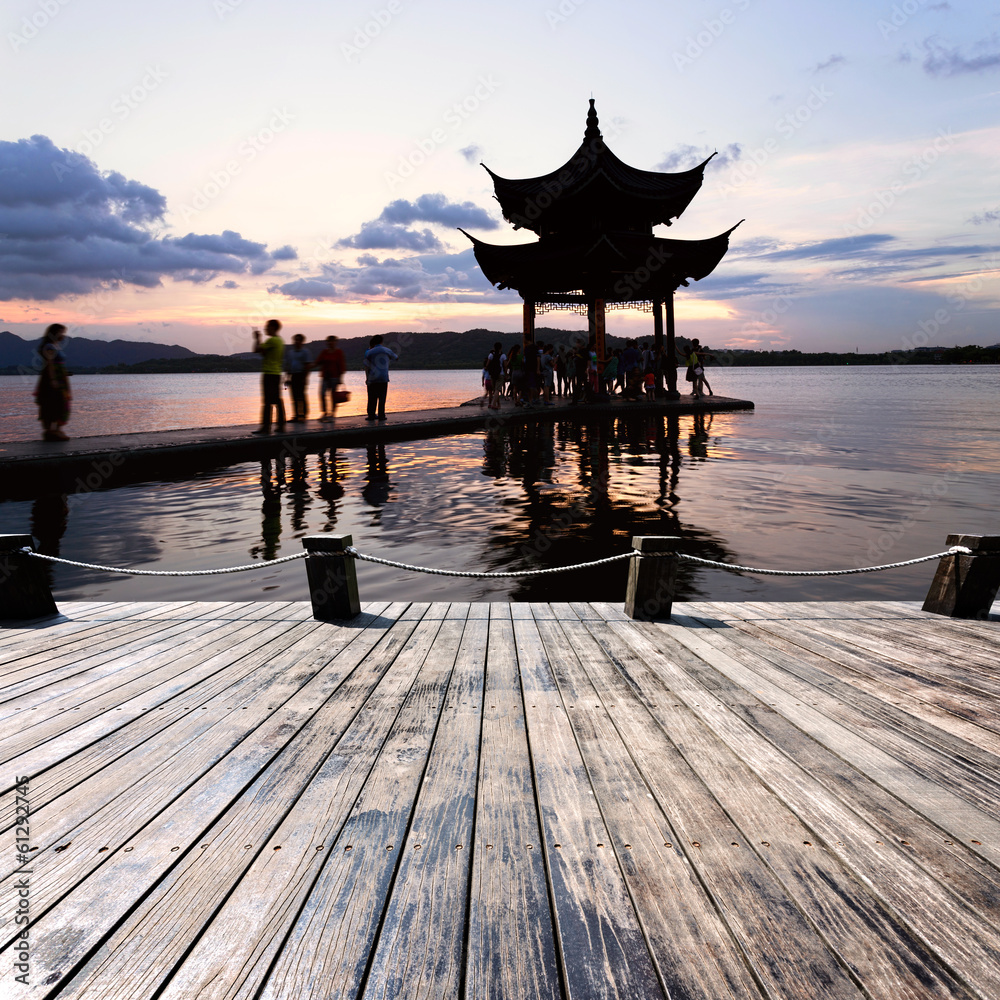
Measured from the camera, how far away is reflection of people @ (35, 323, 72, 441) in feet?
38.3

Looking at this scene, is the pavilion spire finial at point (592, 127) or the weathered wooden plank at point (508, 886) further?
the pavilion spire finial at point (592, 127)

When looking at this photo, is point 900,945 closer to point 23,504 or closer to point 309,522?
point 309,522

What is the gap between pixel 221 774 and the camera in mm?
2289

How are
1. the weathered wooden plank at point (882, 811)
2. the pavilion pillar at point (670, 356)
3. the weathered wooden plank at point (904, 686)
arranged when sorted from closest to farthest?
the weathered wooden plank at point (882, 811)
the weathered wooden plank at point (904, 686)
the pavilion pillar at point (670, 356)

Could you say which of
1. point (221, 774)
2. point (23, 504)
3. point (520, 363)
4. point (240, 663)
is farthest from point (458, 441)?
point (221, 774)

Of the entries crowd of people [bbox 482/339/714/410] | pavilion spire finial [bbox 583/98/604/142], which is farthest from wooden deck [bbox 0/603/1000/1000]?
pavilion spire finial [bbox 583/98/604/142]

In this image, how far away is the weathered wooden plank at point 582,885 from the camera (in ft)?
4.67

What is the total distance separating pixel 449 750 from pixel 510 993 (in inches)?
43.0

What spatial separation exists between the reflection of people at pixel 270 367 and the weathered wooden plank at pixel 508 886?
11.7 m

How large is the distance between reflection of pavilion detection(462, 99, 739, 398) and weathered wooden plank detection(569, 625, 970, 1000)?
78.7ft

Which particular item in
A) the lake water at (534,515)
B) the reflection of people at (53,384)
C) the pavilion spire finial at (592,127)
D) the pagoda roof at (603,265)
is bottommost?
the lake water at (534,515)

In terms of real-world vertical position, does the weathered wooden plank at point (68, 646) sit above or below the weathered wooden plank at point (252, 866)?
below

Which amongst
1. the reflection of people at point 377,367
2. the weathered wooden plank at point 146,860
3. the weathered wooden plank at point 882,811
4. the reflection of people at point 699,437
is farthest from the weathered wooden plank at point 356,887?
the reflection of people at point 377,367

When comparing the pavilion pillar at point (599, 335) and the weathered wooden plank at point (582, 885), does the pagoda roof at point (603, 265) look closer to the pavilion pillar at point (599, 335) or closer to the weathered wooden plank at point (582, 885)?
the pavilion pillar at point (599, 335)
